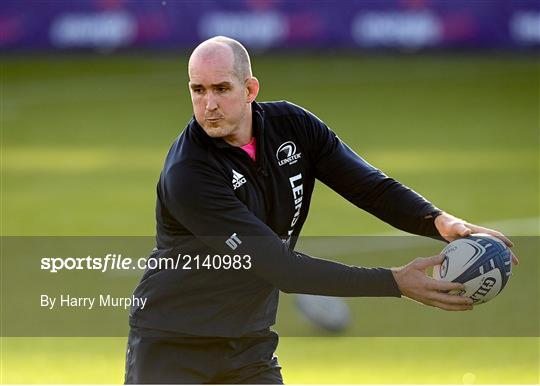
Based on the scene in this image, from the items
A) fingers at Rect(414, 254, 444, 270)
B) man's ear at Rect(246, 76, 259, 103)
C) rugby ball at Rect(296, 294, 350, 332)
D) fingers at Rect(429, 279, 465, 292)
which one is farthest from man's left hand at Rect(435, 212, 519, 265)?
rugby ball at Rect(296, 294, 350, 332)

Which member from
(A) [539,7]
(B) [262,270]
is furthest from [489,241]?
(A) [539,7]

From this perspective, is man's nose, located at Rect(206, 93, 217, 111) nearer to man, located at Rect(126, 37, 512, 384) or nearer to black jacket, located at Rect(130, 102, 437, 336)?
man, located at Rect(126, 37, 512, 384)

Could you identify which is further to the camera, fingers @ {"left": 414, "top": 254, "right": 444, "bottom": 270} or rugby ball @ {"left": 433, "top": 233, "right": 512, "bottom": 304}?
rugby ball @ {"left": 433, "top": 233, "right": 512, "bottom": 304}

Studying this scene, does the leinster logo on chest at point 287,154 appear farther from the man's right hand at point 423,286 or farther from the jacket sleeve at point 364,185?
the man's right hand at point 423,286

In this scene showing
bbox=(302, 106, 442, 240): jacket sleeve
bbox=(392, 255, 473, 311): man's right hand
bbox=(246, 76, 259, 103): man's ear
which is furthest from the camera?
bbox=(302, 106, 442, 240): jacket sleeve

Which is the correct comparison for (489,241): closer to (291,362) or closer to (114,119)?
(291,362)

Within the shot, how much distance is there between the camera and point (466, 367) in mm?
10227

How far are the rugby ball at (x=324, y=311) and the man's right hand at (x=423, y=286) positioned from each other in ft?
14.3

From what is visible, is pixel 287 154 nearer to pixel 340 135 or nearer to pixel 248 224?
pixel 248 224

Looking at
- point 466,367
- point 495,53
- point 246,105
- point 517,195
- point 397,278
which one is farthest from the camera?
point 495,53

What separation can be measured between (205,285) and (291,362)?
3270mm

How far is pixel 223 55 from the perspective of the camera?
23.3 feet

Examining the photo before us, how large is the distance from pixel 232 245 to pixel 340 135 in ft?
49.3

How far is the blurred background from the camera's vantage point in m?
10.7
